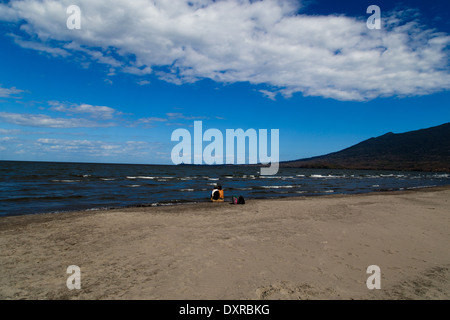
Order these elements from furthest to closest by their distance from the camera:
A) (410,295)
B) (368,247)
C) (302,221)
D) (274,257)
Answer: (302,221) < (368,247) < (274,257) < (410,295)

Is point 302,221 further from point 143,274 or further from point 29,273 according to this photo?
point 29,273

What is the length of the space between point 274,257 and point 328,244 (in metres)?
2.35

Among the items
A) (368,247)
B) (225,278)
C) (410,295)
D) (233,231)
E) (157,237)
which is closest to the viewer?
(410,295)

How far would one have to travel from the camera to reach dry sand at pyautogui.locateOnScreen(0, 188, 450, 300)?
5051mm

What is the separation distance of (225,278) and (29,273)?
4.69 m

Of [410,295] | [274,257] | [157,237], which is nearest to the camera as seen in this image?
[410,295]

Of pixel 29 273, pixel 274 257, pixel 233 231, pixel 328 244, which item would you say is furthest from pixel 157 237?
pixel 328 244

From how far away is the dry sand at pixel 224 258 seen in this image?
5.05 meters

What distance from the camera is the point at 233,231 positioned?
972cm

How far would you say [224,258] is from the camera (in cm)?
670

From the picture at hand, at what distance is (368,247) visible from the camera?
308 inches
